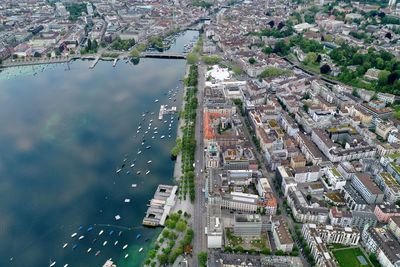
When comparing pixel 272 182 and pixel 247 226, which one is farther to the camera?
pixel 272 182

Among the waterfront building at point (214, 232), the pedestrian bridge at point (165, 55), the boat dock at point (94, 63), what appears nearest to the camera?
the waterfront building at point (214, 232)

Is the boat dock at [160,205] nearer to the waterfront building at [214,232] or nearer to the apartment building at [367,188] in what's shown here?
the waterfront building at [214,232]

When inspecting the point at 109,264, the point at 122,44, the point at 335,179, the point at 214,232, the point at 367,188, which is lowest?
the point at 109,264

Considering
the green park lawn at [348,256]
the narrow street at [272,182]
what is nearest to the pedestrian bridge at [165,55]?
the narrow street at [272,182]

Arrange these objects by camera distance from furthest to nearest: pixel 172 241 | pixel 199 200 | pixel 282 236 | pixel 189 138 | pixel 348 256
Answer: pixel 189 138 → pixel 199 200 → pixel 172 241 → pixel 282 236 → pixel 348 256

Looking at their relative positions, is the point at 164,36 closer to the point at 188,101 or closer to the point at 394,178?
the point at 188,101

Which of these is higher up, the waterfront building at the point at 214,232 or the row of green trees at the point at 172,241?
the waterfront building at the point at 214,232

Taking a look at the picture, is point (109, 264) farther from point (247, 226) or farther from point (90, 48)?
point (90, 48)

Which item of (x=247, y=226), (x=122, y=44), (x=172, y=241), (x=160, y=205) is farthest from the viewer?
(x=122, y=44)

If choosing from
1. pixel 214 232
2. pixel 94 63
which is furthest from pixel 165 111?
pixel 94 63
